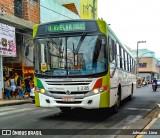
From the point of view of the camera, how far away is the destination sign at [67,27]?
1095cm

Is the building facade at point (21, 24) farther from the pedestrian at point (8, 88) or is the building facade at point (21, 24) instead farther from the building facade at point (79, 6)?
the building facade at point (79, 6)

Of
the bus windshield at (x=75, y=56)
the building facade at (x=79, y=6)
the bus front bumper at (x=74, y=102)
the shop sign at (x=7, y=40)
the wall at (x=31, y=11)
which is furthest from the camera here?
the building facade at (x=79, y=6)

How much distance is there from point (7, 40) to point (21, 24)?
193 centimetres

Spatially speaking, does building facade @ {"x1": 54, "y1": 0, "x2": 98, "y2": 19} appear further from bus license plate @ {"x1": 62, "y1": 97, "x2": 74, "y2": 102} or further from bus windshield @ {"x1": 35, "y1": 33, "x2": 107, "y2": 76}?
bus license plate @ {"x1": 62, "y1": 97, "x2": 74, "y2": 102}

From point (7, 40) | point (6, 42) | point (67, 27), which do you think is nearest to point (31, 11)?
point (7, 40)

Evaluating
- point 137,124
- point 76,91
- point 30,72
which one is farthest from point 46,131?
point 30,72

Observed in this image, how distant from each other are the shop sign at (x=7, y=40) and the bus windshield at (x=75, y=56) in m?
10.4

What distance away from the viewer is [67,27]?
36.3ft

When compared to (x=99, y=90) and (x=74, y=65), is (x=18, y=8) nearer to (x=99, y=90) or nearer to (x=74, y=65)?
(x=74, y=65)

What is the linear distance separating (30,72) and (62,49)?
15.4 meters

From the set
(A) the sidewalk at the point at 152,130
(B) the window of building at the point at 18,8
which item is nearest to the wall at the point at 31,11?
(B) the window of building at the point at 18,8

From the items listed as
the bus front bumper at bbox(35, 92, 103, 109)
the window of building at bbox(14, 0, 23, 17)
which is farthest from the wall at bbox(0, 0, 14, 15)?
the bus front bumper at bbox(35, 92, 103, 109)

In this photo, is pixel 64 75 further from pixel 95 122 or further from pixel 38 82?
pixel 95 122

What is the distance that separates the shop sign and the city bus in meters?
10.1
